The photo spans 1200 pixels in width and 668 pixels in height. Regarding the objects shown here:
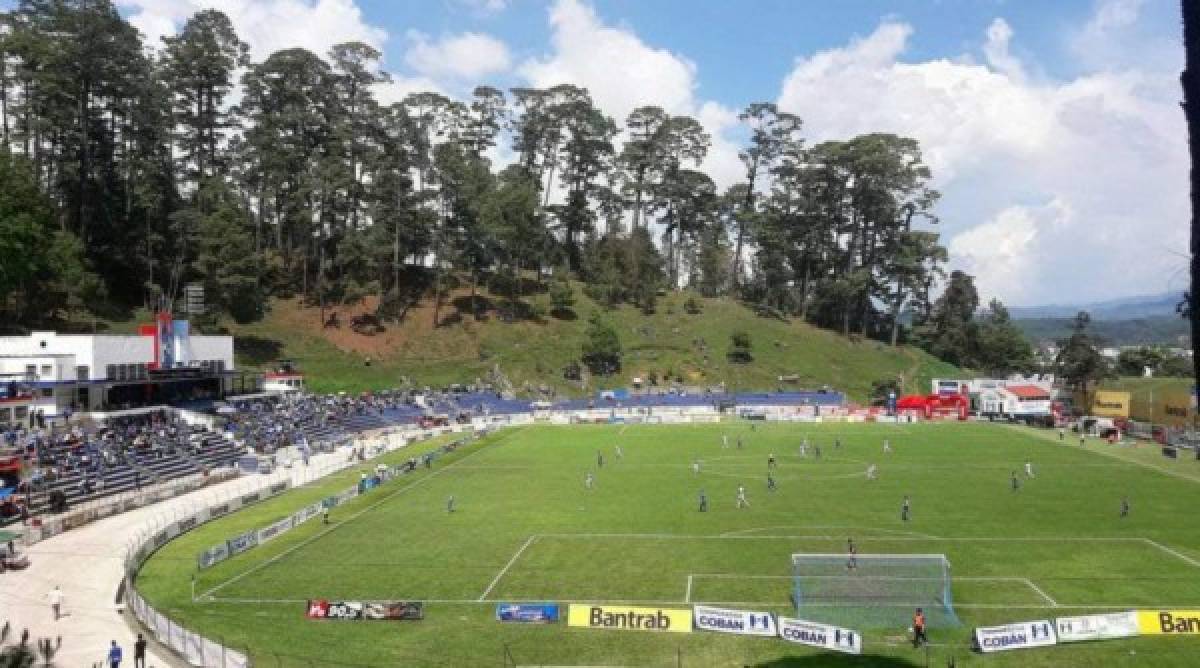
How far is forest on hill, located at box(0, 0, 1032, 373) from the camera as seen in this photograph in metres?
88.9

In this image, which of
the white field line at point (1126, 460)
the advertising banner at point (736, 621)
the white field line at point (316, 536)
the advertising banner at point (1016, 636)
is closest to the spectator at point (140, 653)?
the white field line at point (316, 536)

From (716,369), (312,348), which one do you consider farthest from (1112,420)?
(312,348)

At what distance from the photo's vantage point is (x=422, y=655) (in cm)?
2634

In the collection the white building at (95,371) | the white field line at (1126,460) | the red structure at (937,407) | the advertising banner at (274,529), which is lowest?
the advertising banner at (274,529)

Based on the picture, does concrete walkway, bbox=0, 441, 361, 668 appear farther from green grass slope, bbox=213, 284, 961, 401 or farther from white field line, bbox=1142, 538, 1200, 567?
green grass slope, bbox=213, 284, 961, 401

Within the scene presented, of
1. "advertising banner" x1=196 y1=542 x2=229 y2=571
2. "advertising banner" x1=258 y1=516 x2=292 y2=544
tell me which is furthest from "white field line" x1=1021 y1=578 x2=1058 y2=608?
"advertising banner" x1=258 y1=516 x2=292 y2=544

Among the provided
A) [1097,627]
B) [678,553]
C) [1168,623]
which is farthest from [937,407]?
[1097,627]

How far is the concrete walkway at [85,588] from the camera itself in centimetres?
2755

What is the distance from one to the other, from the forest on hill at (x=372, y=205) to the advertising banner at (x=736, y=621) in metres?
64.5

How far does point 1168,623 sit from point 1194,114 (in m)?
18.4

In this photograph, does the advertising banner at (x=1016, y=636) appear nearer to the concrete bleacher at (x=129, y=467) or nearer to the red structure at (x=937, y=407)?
the concrete bleacher at (x=129, y=467)

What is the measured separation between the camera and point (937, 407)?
10081cm

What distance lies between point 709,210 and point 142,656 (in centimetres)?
12899

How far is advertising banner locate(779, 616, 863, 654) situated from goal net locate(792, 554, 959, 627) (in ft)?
6.83
